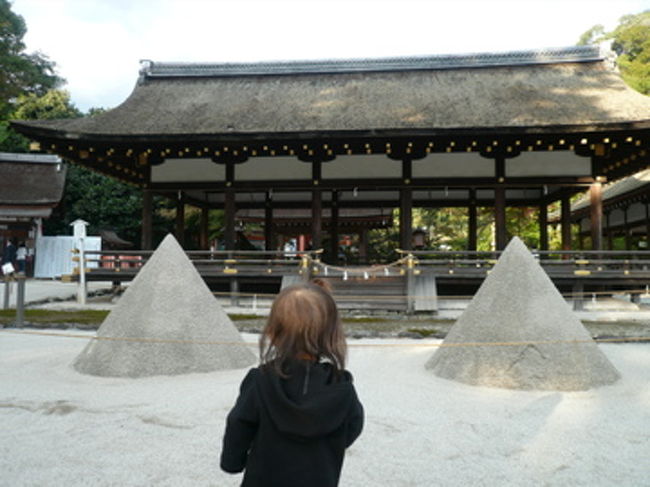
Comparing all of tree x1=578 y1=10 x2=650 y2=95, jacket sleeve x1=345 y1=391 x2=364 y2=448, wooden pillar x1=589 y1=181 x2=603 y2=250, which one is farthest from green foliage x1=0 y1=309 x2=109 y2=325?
tree x1=578 y1=10 x2=650 y2=95

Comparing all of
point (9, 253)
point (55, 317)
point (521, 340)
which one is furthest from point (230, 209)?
point (9, 253)

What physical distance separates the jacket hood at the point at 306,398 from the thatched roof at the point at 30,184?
19.8 metres

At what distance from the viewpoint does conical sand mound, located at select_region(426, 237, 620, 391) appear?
411cm

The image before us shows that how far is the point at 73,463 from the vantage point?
258 centimetres

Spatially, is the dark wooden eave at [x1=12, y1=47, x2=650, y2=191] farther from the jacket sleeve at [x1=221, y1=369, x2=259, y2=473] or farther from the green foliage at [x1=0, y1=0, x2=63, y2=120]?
the green foliage at [x1=0, y1=0, x2=63, y2=120]

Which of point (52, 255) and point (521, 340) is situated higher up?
point (52, 255)

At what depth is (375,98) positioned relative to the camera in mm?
12750

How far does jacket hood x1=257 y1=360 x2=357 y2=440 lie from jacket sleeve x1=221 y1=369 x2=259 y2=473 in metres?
0.05

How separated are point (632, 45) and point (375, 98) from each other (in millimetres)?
23533

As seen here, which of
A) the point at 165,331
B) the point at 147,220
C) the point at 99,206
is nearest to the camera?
the point at 165,331

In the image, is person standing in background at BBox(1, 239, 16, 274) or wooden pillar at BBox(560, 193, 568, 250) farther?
person standing in background at BBox(1, 239, 16, 274)

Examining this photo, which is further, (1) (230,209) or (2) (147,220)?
(2) (147,220)

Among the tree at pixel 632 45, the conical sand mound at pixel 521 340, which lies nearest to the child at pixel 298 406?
the conical sand mound at pixel 521 340

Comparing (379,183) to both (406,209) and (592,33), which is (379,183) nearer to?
(406,209)
